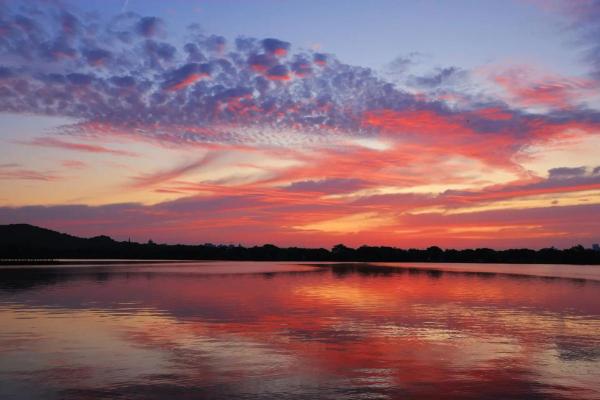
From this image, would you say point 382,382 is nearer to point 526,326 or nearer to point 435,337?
point 435,337

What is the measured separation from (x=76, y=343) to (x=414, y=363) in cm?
1239

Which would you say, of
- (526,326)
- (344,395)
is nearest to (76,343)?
(344,395)

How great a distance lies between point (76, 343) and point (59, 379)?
6042 mm

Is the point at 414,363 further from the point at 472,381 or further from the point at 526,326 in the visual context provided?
the point at 526,326

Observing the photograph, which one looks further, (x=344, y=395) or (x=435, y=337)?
(x=435, y=337)

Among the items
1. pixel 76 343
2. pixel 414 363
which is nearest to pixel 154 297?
pixel 76 343

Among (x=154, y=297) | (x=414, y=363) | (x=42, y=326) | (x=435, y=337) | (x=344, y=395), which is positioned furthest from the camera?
(x=154, y=297)

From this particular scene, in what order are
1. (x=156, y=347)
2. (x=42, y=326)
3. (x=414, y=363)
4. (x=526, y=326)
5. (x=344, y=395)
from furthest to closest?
(x=526, y=326) < (x=42, y=326) < (x=156, y=347) < (x=414, y=363) < (x=344, y=395)

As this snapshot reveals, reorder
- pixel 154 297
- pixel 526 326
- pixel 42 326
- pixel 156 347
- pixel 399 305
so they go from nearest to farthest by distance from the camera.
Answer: pixel 156 347
pixel 42 326
pixel 526 326
pixel 399 305
pixel 154 297

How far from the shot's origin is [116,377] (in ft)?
54.6

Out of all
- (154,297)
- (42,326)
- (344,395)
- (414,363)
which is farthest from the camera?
(154,297)

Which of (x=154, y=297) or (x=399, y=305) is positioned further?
(x=154, y=297)

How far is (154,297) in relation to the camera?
140 feet

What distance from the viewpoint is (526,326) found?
28.3m
